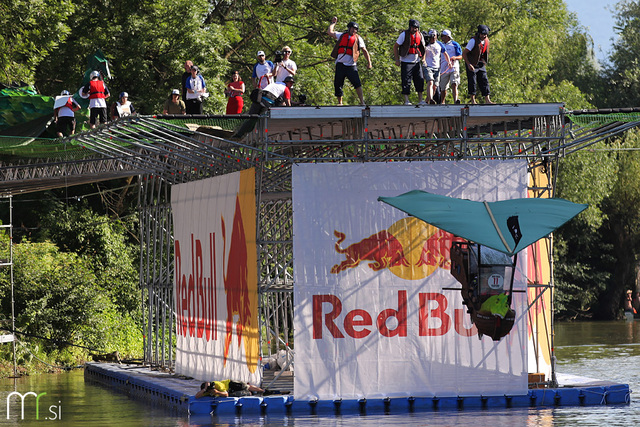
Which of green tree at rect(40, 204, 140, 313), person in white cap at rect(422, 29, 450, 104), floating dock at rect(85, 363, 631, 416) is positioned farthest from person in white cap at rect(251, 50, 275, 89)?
green tree at rect(40, 204, 140, 313)

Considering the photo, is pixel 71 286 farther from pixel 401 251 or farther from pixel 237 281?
pixel 401 251

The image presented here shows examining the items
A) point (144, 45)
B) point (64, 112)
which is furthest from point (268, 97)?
point (144, 45)

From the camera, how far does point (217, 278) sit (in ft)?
71.1

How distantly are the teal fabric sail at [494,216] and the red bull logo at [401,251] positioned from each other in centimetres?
110

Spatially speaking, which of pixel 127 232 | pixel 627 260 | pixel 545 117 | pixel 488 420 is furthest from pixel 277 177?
pixel 627 260

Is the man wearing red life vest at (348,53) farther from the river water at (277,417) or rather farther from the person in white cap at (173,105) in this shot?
the person in white cap at (173,105)

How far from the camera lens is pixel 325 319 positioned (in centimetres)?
1855

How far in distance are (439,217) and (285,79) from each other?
648 cm

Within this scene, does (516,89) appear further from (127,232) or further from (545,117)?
(545,117)

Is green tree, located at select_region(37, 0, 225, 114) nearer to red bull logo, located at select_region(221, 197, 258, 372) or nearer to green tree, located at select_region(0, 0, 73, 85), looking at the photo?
green tree, located at select_region(0, 0, 73, 85)

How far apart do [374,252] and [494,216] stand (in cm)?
259

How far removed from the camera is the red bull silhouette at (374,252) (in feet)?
61.1

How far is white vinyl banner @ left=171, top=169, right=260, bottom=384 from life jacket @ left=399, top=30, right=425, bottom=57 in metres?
3.62

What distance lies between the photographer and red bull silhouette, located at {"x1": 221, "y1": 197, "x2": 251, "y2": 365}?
19844mm
